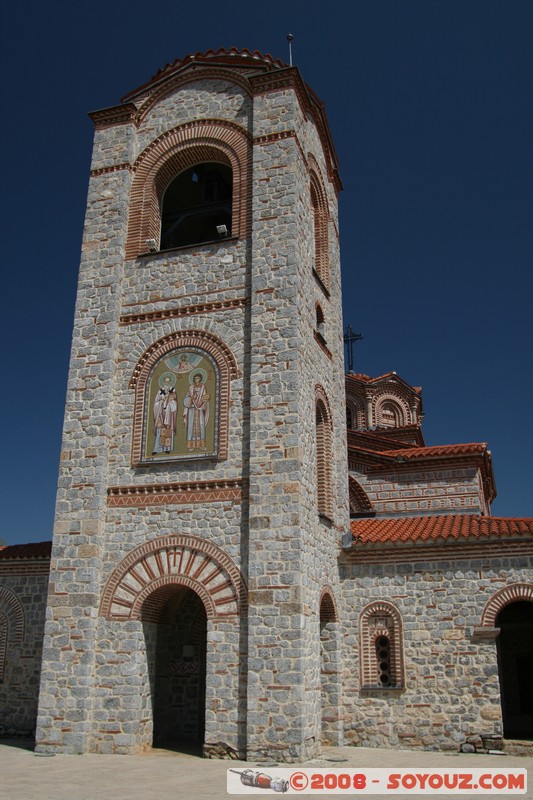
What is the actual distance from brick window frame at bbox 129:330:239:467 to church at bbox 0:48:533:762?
4cm

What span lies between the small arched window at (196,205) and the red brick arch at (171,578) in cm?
624

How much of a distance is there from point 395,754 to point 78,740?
186 inches

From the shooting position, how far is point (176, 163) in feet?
44.8

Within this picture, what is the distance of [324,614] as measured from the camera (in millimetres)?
12180

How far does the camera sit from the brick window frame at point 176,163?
42.4ft

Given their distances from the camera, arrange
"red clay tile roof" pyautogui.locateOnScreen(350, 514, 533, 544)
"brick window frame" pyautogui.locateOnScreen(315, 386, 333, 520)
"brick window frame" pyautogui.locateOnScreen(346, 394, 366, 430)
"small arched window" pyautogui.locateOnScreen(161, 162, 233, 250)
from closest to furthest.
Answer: "red clay tile roof" pyautogui.locateOnScreen(350, 514, 533, 544)
"brick window frame" pyautogui.locateOnScreen(315, 386, 333, 520)
"small arched window" pyautogui.locateOnScreen(161, 162, 233, 250)
"brick window frame" pyautogui.locateOnScreen(346, 394, 366, 430)

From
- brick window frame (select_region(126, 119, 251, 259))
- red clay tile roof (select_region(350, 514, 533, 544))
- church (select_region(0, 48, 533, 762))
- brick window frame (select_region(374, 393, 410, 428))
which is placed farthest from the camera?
brick window frame (select_region(374, 393, 410, 428))

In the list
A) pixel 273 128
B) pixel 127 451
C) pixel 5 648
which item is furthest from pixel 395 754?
pixel 273 128

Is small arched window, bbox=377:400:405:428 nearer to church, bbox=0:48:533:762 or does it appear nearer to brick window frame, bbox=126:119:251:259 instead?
church, bbox=0:48:533:762

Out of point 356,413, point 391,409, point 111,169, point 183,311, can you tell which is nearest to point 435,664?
point 183,311

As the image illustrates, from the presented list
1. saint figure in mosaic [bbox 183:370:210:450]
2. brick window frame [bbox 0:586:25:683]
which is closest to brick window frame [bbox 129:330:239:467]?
saint figure in mosaic [bbox 183:370:210:450]

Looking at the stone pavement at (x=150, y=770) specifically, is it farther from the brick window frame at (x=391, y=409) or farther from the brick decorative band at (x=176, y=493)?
the brick window frame at (x=391, y=409)

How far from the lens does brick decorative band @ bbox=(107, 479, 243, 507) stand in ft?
36.0

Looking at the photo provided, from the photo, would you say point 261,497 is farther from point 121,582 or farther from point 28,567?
point 28,567
